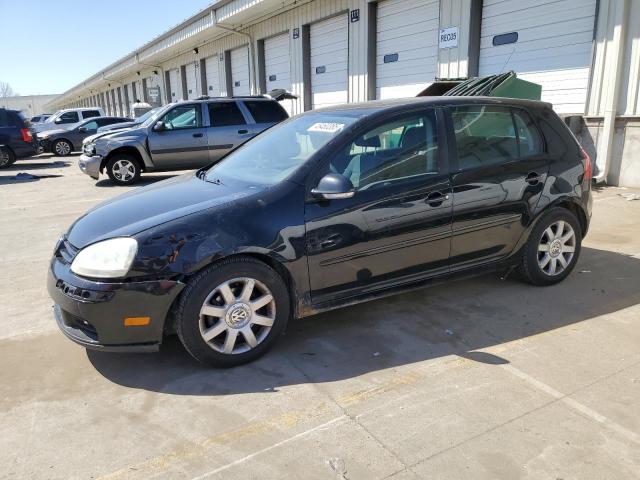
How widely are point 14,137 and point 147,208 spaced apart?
47.3 ft

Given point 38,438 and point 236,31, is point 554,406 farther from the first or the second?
point 236,31

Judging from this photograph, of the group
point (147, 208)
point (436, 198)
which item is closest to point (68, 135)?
point (147, 208)

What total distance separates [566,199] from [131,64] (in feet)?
106

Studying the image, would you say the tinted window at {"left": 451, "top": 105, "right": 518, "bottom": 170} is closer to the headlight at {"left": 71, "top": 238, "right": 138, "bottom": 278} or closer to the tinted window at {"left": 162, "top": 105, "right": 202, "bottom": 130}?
the headlight at {"left": 71, "top": 238, "right": 138, "bottom": 278}

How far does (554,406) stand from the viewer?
2711 millimetres

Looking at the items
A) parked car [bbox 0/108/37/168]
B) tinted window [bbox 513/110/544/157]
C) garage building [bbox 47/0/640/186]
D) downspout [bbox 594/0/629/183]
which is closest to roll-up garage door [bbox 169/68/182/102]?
garage building [bbox 47/0/640/186]

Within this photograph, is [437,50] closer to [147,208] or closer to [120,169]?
[120,169]

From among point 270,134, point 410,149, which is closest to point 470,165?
point 410,149

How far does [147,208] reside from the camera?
10.9 ft

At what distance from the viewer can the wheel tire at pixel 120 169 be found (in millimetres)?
10836

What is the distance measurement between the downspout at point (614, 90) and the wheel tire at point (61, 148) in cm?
1846

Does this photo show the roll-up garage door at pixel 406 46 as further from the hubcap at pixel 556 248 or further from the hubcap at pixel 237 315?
the hubcap at pixel 237 315

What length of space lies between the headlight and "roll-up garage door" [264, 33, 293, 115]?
1489 cm

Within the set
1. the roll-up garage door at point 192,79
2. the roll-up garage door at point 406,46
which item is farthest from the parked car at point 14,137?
the roll-up garage door at point 192,79
